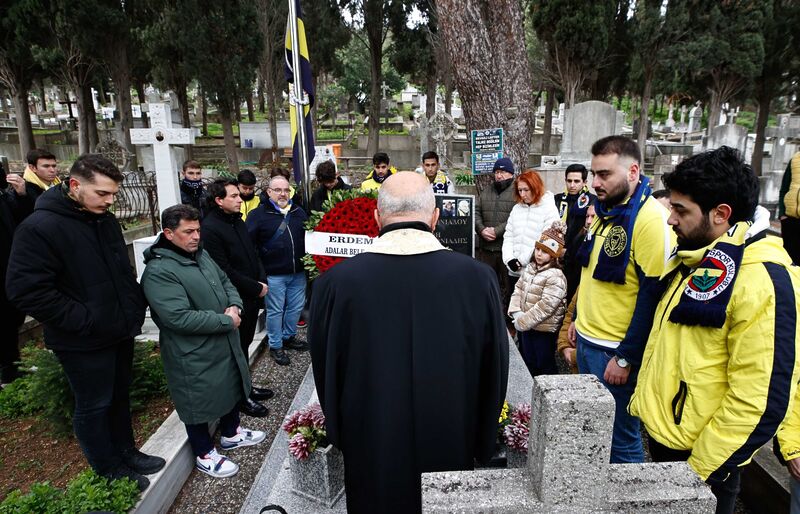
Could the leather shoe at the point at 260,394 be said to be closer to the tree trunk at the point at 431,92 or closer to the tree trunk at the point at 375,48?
the tree trunk at the point at 375,48

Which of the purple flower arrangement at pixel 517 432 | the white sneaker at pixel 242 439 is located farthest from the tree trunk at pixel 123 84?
the purple flower arrangement at pixel 517 432

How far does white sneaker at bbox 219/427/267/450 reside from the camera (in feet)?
12.0

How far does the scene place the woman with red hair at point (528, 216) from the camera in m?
4.64

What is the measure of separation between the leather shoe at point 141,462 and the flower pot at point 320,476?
0.93 metres

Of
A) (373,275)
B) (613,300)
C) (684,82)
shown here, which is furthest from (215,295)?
(684,82)

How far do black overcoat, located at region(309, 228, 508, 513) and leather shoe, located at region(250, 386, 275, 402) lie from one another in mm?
2664

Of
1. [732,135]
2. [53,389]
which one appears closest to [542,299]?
[53,389]

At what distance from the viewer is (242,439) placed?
3.70 metres

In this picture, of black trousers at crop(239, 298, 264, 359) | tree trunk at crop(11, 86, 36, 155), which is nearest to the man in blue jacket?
black trousers at crop(239, 298, 264, 359)

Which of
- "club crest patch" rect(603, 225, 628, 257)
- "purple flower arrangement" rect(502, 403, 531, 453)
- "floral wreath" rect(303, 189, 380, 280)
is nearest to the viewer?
"club crest patch" rect(603, 225, 628, 257)

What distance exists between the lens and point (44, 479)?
3.18 meters

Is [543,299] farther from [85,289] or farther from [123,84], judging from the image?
[123,84]

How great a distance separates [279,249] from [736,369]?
3.95m

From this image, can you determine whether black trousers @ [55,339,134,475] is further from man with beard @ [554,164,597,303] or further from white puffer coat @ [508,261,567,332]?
man with beard @ [554,164,597,303]
